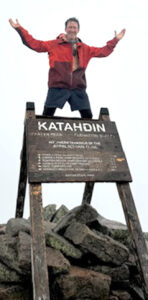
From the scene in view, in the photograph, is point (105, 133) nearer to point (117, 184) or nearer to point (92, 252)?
point (117, 184)

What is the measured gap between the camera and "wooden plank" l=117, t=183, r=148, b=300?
3.78m

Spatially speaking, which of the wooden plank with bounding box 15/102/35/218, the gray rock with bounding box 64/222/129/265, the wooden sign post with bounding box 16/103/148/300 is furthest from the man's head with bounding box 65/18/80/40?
the gray rock with bounding box 64/222/129/265

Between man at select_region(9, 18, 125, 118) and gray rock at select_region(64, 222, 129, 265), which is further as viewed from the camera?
man at select_region(9, 18, 125, 118)

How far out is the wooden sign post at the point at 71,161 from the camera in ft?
12.4

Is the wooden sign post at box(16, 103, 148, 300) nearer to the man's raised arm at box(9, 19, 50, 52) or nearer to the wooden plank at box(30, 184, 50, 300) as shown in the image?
the wooden plank at box(30, 184, 50, 300)

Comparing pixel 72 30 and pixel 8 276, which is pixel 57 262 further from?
pixel 72 30

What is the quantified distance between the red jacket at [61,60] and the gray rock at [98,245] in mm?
3318

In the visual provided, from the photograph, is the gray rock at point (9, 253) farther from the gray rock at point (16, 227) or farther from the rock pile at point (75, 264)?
the gray rock at point (16, 227)

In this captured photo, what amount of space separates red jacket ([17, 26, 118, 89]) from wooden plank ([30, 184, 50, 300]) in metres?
3.04

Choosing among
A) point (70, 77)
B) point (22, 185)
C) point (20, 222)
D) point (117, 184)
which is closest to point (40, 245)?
point (117, 184)

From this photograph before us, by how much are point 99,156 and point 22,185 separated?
9.27 feet

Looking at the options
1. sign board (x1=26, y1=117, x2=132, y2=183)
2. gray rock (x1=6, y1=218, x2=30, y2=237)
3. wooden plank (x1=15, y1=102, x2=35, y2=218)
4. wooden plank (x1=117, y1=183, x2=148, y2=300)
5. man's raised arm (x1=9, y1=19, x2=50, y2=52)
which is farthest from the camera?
wooden plank (x1=15, y1=102, x2=35, y2=218)

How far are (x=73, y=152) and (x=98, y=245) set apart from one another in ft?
6.06

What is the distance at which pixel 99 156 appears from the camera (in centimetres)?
474
